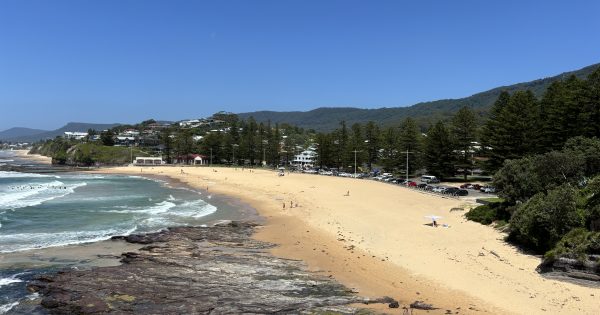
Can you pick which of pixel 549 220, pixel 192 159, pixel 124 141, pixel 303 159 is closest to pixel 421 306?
pixel 549 220

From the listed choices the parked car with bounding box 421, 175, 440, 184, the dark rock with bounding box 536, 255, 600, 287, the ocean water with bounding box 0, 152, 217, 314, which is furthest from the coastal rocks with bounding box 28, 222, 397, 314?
the parked car with bounding box 421, 175, 440, 184

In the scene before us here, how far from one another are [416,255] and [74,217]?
84.6 ft

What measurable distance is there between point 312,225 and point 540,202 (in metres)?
14.1

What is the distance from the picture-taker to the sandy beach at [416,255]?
15883 millimetres

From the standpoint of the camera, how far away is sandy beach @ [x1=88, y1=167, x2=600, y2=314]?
15883 millimetres

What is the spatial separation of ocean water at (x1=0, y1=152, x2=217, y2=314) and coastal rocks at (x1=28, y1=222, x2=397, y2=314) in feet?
6.21

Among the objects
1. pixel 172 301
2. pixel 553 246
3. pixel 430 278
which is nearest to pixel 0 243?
pixel 172 301

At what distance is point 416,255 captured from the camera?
22141 mm

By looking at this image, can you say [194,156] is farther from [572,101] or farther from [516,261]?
[516,261]

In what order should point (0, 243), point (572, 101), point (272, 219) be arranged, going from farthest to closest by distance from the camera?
point (572, 101) < point (272, 219) < point (0, 243)

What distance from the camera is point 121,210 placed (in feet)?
127

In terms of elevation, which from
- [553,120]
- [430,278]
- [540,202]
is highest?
[553,120]

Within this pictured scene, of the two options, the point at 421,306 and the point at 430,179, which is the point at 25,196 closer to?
the point at 421,306

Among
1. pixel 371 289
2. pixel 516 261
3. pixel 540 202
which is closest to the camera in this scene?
pixel 371 289
